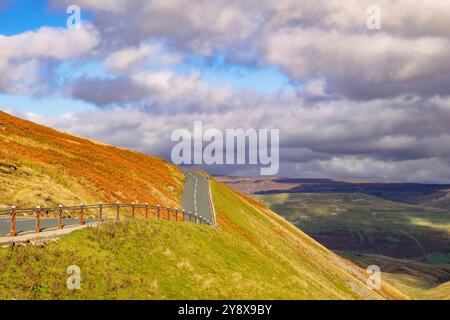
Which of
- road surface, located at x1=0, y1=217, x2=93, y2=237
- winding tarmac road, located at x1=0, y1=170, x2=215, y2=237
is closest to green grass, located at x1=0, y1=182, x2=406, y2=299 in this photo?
road surface, located at x1=0, y1=217, x2=93, y2=237

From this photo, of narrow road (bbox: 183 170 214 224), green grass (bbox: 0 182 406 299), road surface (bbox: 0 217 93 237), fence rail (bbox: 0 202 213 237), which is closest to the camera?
green grass (bbox: 0 182 406 299)

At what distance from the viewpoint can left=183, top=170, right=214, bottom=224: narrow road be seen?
2455 inches

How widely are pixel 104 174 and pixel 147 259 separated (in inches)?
1501

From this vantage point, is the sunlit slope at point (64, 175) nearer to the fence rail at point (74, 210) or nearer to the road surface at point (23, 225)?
the fence rail at point (74, 210)

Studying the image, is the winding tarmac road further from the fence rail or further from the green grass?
the green grass

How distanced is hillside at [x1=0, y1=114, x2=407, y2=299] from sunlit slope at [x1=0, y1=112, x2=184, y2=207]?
184 millimetres

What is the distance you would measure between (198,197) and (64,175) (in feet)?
86.7

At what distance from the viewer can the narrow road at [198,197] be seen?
62.3m

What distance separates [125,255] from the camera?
90.8ft

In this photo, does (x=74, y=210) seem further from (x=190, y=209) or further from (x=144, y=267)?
(x=190, y=209)

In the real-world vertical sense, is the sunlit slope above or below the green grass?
above

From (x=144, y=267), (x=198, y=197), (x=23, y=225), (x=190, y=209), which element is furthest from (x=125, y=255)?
(x=198, y=197)

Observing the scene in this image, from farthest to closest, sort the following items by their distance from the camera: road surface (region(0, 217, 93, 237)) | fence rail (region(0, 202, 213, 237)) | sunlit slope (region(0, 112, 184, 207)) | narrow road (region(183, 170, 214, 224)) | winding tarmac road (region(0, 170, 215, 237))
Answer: narrow road (region(183, 170, 214, 224)) → sunlit slope (region(0, 112, 184, 207)) → winding tarmac road (region(0, 170, 215, 237)) → road surface (region(0, 217, 93, 237)) → fence rail (region(0, 202, 213, 237))
